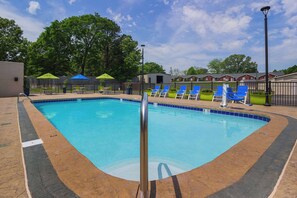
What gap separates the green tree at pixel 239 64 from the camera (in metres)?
83.4

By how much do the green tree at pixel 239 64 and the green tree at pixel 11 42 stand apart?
3295 inches

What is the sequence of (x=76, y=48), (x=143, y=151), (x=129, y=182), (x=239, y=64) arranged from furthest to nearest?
1. (x=239, y=64)
2. (x=76, y=48)
3. (x=129, y=182)
4. (x=143, y=151)

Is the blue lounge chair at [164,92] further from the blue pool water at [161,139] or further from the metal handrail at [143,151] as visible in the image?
the metal handrail at [143,151]

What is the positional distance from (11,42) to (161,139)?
36.0 m

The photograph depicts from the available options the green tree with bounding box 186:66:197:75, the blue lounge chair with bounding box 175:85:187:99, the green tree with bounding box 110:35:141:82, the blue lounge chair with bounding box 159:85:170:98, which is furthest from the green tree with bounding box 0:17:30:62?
the green tree with bounding box 186:66:197:75

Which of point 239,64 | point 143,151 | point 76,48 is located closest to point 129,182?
point 143,151

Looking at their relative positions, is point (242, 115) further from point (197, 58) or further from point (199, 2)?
point (197, 58)

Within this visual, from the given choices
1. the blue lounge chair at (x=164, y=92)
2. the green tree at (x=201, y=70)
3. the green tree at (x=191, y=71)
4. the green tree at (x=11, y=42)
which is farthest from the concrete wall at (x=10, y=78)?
the green tree at (x=201, y=70)

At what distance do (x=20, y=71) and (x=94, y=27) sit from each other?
19.9m

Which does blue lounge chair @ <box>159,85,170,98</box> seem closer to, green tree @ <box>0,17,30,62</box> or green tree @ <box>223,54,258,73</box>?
green tree @ <box>0,17,30,62</box>

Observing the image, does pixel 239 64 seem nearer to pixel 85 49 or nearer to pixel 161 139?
pixel 85 49

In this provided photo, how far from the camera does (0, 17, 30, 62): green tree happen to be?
29444 mm

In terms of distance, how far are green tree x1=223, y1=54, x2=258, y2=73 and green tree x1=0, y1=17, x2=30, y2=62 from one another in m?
83.7

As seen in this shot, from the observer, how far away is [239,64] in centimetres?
8594
